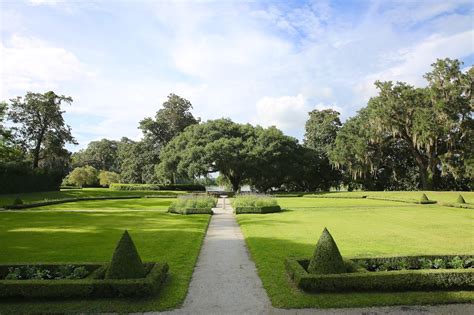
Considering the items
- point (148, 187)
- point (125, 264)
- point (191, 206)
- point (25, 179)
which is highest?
point (25, 179)

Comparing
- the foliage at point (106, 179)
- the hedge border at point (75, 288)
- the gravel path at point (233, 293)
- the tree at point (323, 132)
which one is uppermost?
the tree at point (323, 132)

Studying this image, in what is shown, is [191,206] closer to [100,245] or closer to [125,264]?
[100,245]

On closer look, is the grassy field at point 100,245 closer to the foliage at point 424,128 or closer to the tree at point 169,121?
the foliage at point 424,128

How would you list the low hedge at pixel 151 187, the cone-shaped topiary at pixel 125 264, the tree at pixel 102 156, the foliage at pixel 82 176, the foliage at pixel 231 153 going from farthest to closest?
the tree at pixel 102 156, the foliage at pixel 82 176, the low hedge at pixel 151 187, the foliage at pixel 231 153, the cone-shaped topiary at pixel 125 264

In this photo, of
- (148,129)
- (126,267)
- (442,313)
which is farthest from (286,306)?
(148,129)

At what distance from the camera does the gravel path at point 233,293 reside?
23.2 feet

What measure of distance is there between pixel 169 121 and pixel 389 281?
2577 inches

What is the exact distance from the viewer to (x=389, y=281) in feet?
26.2

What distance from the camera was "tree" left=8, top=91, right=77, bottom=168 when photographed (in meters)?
51.1

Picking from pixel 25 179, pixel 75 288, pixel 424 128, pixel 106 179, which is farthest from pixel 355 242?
pixel 106 179

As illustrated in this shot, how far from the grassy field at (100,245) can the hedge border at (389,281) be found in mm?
2829

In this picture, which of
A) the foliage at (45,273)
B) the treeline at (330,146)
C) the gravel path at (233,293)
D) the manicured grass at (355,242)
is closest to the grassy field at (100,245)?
the gravel path at (233,293)

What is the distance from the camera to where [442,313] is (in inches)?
274

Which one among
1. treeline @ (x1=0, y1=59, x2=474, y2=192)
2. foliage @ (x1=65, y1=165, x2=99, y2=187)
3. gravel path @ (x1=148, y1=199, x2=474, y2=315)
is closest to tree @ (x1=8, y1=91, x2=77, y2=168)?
treeline @ (x1=0, y1=59, x2=474, y2=192)
